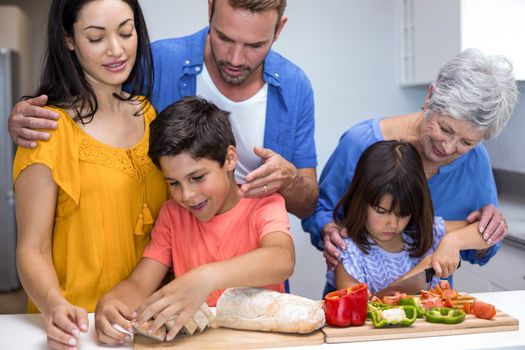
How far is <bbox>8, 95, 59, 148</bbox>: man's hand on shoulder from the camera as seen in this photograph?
1.28m

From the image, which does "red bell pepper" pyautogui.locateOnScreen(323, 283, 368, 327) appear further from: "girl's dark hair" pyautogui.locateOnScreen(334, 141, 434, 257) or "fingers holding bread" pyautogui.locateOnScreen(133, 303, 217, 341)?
"girl's dark hair" pyautogui.locateOnScreen(334, 141, 434, 257)

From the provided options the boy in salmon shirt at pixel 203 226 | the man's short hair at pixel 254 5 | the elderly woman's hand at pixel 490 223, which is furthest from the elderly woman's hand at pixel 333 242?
the man's short hair at pixel 254 5

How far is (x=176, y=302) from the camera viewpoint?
3.53 feet

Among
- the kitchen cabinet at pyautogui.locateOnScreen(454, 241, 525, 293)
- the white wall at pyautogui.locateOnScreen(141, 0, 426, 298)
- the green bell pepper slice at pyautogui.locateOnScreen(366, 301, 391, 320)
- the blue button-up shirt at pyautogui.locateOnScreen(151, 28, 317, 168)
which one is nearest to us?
the green bell pepper slice at pyautogui.locateOnScreen(366, 301, 391, 320)

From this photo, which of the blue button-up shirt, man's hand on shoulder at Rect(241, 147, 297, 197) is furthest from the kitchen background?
man's hand on shoulder at Rect(241, 147, 297, 197)

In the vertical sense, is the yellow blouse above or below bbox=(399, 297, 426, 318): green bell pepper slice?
above

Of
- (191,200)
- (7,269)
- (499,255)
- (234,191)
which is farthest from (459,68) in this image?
(7,269)

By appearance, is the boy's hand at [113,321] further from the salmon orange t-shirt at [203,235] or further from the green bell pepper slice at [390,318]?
the green bell pepper slice at [390,318]

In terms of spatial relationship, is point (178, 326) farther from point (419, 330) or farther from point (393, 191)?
point (393, 191)

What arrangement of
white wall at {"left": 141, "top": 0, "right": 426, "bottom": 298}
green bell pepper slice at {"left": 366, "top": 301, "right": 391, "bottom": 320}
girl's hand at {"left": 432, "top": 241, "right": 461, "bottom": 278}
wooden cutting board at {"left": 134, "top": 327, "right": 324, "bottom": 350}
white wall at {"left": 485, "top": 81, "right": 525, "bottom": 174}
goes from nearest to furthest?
wooden cutting board at {"left": 134, "top": 327, "right": 324, "bottom": 350}, green bell pepper slice at {"left": 366, "top": 301, "right": 391, "bottom": 320}, girl's hand at {"left": 432, "top": 241, "right": 461, "bottom": 278}, white wall at {"left": 485, "top": 81, "right": 525, "bottom": 174}, white wall at {"left": 141, "top": 0, "right": 426, "bottom": 298}

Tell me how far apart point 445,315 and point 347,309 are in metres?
0.18

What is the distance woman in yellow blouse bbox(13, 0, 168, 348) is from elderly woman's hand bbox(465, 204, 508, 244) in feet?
2.45

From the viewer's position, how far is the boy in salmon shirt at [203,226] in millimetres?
1185

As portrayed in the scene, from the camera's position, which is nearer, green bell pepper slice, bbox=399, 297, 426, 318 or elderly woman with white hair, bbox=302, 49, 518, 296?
green bell pepper slice, bbox=399, 297, 426, 318
